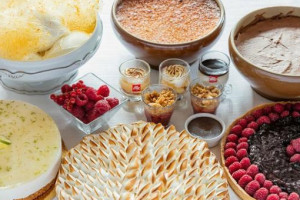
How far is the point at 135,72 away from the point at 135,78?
0.13 ft

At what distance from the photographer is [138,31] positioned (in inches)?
60.6

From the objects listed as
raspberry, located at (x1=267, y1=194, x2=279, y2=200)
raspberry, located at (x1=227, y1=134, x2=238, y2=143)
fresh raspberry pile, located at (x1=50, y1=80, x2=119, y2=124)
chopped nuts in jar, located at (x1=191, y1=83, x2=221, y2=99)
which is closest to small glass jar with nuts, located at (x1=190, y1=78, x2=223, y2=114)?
chopped nuts in jar, located at (x1=191, y1=83, x2=221, y2=99)

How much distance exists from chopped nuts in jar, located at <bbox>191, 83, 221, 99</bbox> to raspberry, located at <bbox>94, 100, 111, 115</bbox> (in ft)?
0.80

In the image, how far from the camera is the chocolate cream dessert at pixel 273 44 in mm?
1452

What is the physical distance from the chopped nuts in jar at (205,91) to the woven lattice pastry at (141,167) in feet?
0.52

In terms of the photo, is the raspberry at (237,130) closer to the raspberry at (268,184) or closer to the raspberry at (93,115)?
the raspberry at (268,184)

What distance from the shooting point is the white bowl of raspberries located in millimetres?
1361

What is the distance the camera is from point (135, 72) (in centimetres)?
149

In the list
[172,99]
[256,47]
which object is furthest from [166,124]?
[256,47]

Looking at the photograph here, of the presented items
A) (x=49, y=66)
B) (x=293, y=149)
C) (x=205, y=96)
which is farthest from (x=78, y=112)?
(x=293, y=149)

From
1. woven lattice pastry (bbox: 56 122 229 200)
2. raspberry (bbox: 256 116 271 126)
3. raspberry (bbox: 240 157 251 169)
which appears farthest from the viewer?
raspberry (bbox: 256 116 271 126)

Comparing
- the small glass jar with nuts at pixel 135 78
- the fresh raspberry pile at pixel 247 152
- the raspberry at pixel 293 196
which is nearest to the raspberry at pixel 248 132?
the fresh raspberry pile at pixel 247 152

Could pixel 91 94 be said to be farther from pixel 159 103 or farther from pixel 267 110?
pixel 267 110

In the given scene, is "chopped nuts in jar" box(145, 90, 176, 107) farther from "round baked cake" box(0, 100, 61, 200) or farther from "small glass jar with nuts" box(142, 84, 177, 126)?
"round baked cake" box(0, 100, 61, 200)
